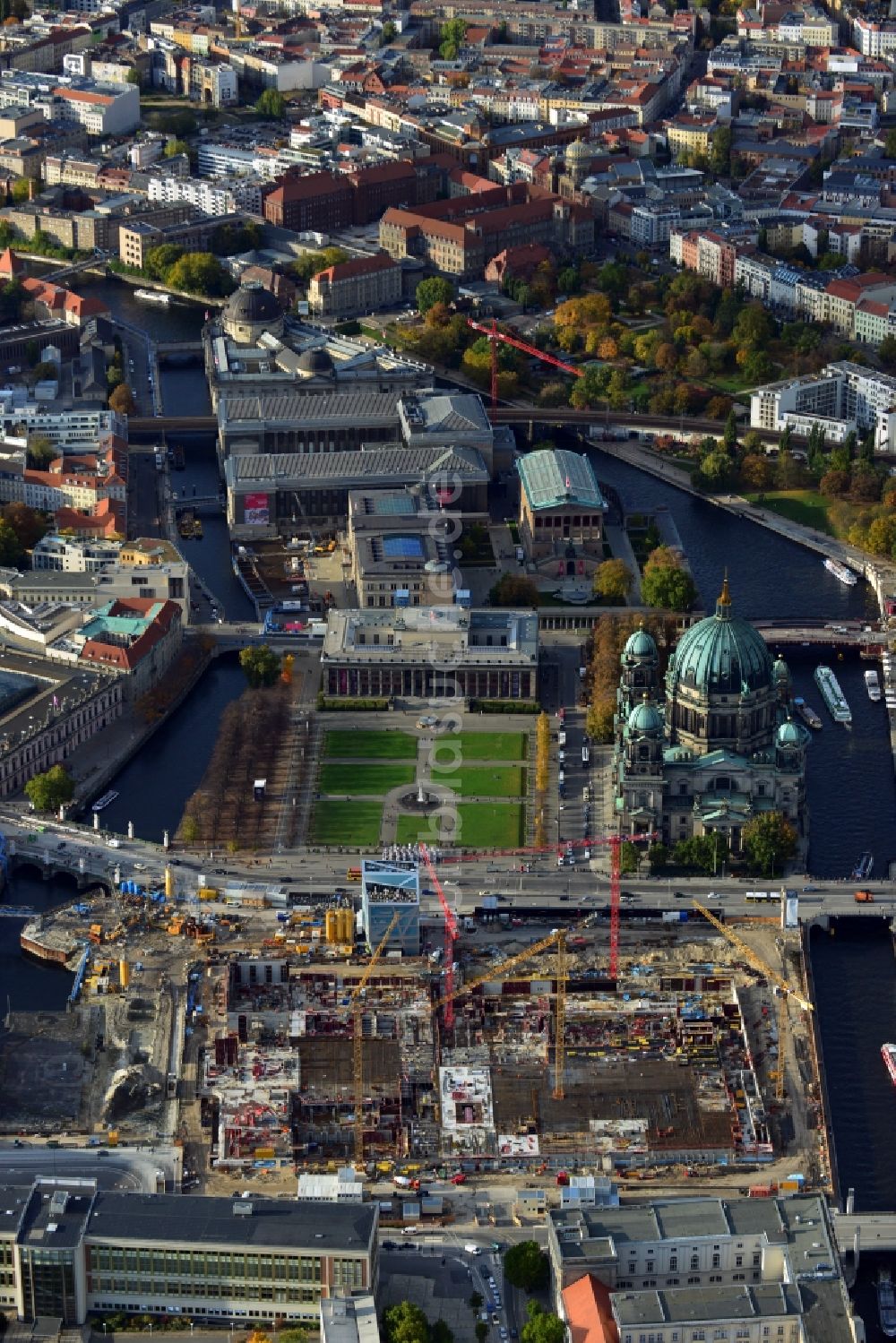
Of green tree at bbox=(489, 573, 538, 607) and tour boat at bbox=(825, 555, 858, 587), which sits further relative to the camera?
tour boat at bbox=(825, 555, 858, 587)

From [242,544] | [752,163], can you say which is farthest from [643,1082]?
[752,163]

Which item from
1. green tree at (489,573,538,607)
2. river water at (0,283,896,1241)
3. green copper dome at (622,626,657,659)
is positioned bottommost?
river water at (0,283,896,1241)

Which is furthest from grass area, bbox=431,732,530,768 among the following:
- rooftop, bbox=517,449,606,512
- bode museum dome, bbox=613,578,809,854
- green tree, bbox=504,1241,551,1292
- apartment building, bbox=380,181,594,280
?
apartment building, bbox=380,181,594,280

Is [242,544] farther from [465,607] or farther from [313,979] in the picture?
[313,979]

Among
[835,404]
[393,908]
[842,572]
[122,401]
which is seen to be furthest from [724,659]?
[122,401]

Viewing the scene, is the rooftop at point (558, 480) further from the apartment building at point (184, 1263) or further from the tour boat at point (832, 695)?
the apartment building at point (184, 1263)

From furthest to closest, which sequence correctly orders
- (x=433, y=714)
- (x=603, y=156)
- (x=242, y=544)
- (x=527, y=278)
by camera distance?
(x=603, y=156), (x=527, y=278), (x=242, y=544), (x=433, y=714)

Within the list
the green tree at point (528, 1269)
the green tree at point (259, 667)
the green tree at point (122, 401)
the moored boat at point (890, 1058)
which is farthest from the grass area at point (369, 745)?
the green tree at point (122, 401)

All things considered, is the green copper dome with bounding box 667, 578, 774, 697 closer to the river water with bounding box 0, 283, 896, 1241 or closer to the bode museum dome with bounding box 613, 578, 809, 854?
the bode museum dome with bounding box 613, 578, 809, 854
